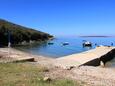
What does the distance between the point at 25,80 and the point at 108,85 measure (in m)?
5.09

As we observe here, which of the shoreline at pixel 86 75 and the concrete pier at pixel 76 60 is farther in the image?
the concrete pier at pixel 76 60

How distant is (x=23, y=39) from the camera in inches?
3927

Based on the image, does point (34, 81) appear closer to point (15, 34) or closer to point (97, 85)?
point (97, 85)

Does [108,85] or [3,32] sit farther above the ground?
[3,32]

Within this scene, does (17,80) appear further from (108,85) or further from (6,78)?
(108,85)

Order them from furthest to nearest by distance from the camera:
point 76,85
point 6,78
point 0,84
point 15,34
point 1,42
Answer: point 15,34
point 1,42
point 6,78
point 76,85
point 0,84

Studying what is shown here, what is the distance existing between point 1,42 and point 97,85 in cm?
6233

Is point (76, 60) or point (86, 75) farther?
point (76, 60)

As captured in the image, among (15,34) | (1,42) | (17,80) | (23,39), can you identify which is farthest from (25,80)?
(23,39)

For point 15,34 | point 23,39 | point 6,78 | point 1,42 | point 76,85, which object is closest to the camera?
point 76,85

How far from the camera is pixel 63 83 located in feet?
43.2

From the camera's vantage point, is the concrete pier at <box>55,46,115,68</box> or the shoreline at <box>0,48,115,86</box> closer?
the shoreline at <box>0,48,115,86</box>

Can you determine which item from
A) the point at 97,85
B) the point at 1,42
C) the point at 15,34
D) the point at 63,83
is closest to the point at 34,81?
the point at 63,83

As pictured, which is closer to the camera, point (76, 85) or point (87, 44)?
point (76, 85)
